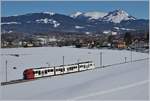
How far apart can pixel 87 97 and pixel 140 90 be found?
1873 millimetres

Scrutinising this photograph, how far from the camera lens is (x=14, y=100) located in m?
14.2

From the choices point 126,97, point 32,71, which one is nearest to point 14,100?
point 126,97

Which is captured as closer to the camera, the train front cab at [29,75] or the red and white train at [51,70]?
the train front cab at [29,75]

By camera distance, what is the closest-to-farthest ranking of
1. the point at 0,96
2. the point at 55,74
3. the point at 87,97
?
1. the point at 87,97
2. the point at 0,96
3. the point at 55,74

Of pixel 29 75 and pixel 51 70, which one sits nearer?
pixel 29 75

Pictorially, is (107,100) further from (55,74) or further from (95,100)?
(55,74)

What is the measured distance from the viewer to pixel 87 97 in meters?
13.7

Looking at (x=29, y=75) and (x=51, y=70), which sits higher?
(x=51, y=70)

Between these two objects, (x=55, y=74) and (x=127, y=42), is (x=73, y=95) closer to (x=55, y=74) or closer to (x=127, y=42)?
(x=55, y=74)

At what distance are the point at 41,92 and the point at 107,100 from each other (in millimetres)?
3893

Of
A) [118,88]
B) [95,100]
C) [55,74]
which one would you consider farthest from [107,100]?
[55,74]

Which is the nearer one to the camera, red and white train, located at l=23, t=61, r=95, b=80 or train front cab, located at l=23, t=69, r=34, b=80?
train front cab, located at l=23, t=69, r=34, b=80

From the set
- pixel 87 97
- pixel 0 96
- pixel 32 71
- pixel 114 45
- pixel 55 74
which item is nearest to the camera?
pixel 87 97

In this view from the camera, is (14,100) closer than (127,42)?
Yes
